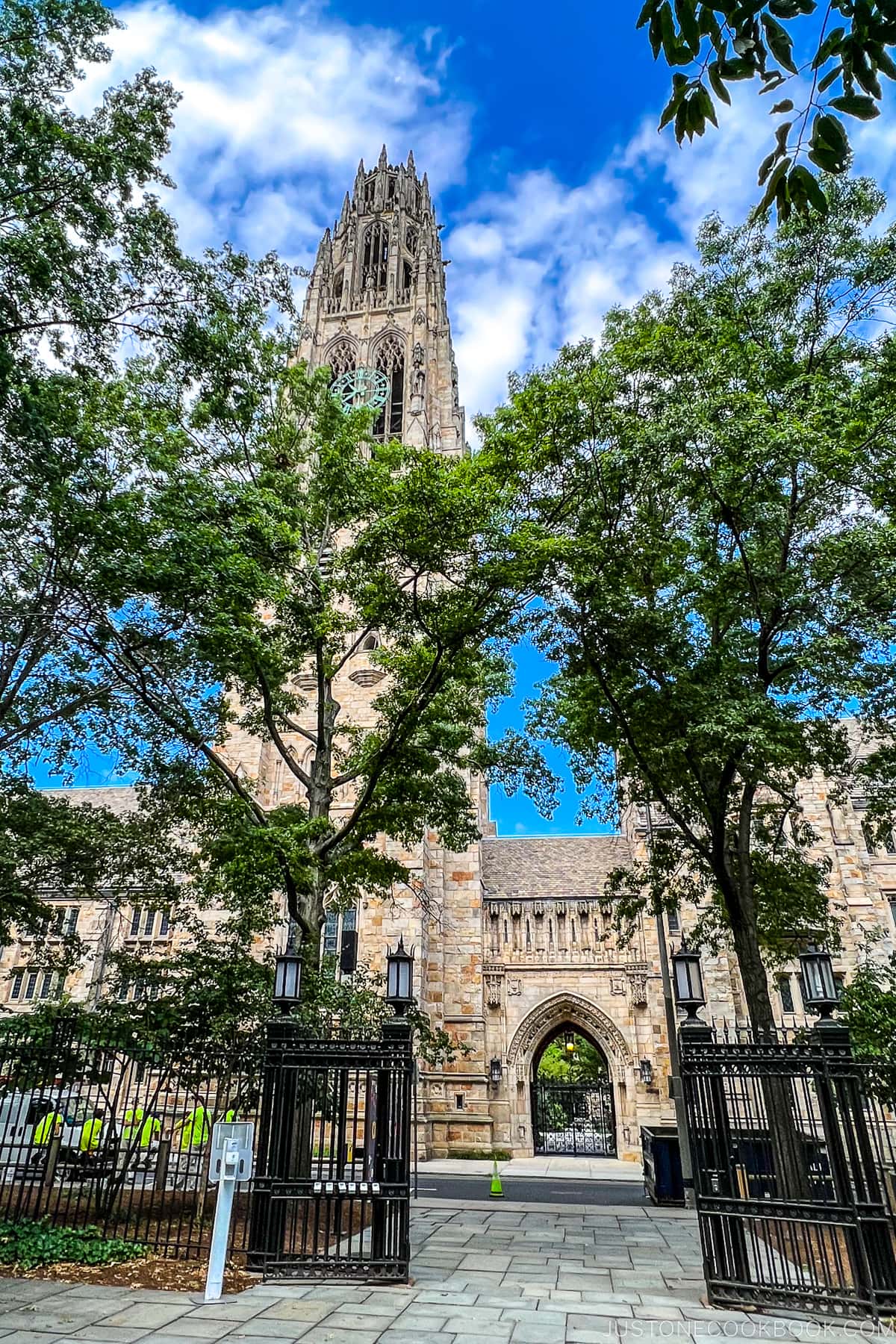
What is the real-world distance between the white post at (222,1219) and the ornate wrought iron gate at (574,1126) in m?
20.2

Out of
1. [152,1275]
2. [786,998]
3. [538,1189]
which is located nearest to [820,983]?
[152,1275]

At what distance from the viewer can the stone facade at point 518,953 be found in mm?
22703

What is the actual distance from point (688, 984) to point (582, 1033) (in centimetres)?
2043

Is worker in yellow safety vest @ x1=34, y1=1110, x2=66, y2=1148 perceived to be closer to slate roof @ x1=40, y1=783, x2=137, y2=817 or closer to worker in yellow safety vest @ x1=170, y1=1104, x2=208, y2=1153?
worker in yellow safety vest @ x1=170, y1=1104, x2=208, y2=1153

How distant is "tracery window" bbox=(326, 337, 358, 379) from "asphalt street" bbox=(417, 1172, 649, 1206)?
33311mm

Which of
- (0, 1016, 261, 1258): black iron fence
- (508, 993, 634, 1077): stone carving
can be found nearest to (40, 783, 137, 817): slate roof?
(508, 993, 634, 1077): stone carving

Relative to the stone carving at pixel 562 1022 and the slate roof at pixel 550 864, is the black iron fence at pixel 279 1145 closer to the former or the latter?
the stone carving at pixel 562 1022

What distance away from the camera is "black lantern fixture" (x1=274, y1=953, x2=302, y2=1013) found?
335 inches

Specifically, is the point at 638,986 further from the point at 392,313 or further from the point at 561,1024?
the point at 392,313

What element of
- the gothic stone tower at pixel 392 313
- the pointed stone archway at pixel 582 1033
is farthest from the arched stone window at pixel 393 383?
the pointed stone archway at pixel 582 1033

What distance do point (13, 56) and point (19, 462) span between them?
4.81 m

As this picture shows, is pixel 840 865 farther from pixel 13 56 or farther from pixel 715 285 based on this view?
pixel 13 56

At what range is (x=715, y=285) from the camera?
43.7 ft

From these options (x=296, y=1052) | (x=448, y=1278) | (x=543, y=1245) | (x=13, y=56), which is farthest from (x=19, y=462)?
(x=543, y=1245)
